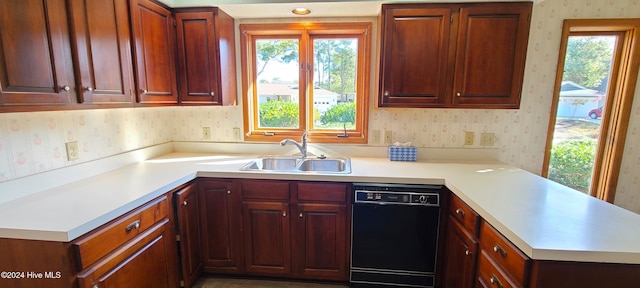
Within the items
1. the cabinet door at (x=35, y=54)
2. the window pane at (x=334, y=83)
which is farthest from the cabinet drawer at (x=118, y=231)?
the window pane at (x=334, y=83)

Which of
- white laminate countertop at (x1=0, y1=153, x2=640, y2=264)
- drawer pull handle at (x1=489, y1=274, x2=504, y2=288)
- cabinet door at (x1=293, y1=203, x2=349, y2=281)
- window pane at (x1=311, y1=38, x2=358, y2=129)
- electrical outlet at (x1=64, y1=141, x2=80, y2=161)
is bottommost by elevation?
cabinet door at (x1=293, y1=203, x2=349, y2=281)

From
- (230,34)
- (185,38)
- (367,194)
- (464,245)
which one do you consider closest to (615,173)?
(464,245)

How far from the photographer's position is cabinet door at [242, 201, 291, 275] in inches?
77.0

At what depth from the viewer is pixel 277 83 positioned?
248 centimetres

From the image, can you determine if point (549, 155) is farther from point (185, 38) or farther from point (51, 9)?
point (51, 9)

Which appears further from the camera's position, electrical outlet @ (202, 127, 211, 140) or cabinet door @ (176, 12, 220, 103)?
electrical outlet @ (202, 127, 211, 140)

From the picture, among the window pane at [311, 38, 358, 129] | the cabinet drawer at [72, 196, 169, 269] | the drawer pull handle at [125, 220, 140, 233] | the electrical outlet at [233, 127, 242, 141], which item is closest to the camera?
the cabinet drawer at [72, 196, 169, 269]

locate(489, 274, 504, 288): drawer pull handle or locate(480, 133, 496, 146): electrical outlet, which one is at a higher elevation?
locate(480, 133, 496, 146): electrical outlet

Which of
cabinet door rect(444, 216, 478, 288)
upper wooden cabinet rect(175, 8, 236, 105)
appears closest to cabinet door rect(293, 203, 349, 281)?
cabinet door rect(444, 216, 478, 288)

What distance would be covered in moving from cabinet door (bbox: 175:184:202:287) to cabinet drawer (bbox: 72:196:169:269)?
140 mm

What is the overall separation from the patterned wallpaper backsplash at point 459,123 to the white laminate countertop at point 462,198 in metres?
0.26

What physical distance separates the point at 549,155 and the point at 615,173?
0.50 meters

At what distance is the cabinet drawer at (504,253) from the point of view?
1.04 m

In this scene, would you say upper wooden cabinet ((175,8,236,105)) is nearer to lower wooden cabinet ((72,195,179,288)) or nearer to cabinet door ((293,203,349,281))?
lower wooden cabinet ((72,195,179,288))
